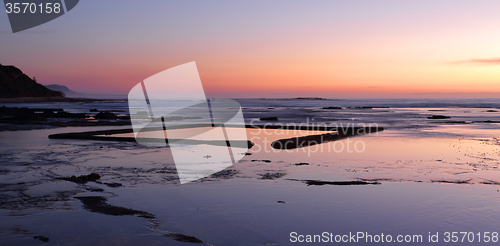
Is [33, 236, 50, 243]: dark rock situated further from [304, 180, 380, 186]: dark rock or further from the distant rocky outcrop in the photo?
the distant rocky outcrop

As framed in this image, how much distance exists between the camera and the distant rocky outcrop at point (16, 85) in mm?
93000

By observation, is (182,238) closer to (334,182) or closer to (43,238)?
(43,238)

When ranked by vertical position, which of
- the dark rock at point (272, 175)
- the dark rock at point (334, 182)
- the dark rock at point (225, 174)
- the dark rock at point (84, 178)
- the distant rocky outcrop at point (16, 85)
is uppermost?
the distant rocky outcrop at point (16, 85)

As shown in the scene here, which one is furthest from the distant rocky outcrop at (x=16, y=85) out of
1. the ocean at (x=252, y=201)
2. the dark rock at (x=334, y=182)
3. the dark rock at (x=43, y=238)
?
the dark rock at (x=43, y=238)

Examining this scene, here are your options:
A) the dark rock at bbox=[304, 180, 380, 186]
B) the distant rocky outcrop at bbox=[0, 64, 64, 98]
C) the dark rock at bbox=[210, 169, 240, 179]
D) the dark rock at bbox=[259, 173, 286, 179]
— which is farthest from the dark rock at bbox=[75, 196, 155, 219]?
the distant rocky outcrop at bbox=[0, 64, 64, 98]

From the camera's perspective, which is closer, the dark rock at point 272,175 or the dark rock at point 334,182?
the dark rock at point 334,182

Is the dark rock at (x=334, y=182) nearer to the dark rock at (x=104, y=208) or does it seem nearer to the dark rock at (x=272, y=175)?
the dark rock at (x=272, y=175)

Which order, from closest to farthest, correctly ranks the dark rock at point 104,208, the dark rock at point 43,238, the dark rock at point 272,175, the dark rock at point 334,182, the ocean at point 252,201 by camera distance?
the dark rock at point 43,238, the ocean at point 252,201, the dark rock at point 104,208, the dark rock at point 334,182, the dark rock at point 272,175

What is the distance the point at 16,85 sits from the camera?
98.1 meters

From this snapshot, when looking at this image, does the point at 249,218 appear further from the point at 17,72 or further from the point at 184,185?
the point at 17,72

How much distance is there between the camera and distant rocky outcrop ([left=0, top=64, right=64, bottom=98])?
305 feet

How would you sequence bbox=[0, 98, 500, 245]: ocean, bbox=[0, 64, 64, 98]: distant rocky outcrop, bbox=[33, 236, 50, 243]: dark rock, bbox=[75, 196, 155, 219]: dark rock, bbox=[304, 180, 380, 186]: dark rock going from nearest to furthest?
bbox=[33, 236, 50, 243]: dark rock → bbox=[0, 98, 500, 245]: ocean → bbox=[75, 196, 155, 219]: dark rock → bbox=[304, 180, 380, 186]: dark rock → bbox=[0, 64, 64, 98]: distant rocky outcrop

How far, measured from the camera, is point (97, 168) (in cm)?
836

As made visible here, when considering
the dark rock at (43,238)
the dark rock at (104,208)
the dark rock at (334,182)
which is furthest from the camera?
the dark rock at (334,182)
